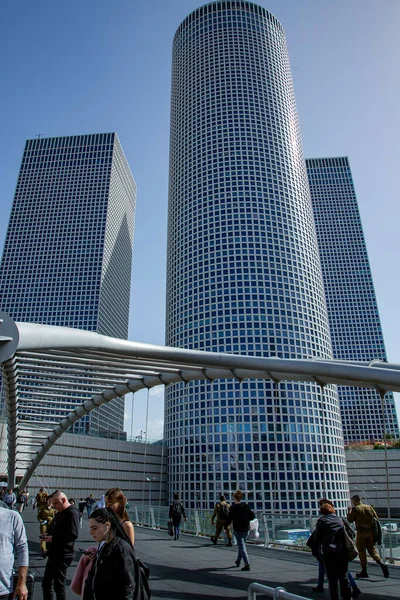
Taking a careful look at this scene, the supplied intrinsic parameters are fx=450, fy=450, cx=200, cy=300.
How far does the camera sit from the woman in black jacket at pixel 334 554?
689 centimetres

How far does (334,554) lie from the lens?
23.0ft

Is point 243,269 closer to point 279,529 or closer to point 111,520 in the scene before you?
point 279,529

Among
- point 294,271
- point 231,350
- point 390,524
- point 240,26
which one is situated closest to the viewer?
point 390,524

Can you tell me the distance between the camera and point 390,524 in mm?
11562

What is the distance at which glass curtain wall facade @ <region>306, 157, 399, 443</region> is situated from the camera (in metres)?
139

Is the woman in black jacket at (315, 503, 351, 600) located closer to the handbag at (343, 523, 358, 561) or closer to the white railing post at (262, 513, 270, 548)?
the handbag at (343, 523, 358, 561)

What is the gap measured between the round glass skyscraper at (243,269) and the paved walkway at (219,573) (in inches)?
2147

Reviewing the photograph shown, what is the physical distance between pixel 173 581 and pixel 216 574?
127cm

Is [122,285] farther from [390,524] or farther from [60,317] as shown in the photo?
[390,524]

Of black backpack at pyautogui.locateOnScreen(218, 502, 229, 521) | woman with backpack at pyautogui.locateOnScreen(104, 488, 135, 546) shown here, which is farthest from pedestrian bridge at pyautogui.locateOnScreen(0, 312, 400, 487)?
woman with backpack at pyautogui.locateOnScreen(104, 488, 135, 546)

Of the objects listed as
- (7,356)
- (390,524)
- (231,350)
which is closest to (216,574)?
(390,524)

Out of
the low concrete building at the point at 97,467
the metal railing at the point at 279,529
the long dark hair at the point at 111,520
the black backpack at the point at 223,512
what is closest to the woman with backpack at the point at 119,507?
the long dark hair at the point at 111,520

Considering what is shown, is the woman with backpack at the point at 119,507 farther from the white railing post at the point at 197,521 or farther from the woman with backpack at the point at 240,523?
the white railing post at the point at 197,521

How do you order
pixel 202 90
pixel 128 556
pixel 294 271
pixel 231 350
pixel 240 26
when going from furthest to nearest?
pixel 240 26 → pixel 202 90 → pixel 294 271 → pixel 231 350 → pixel 128 556
